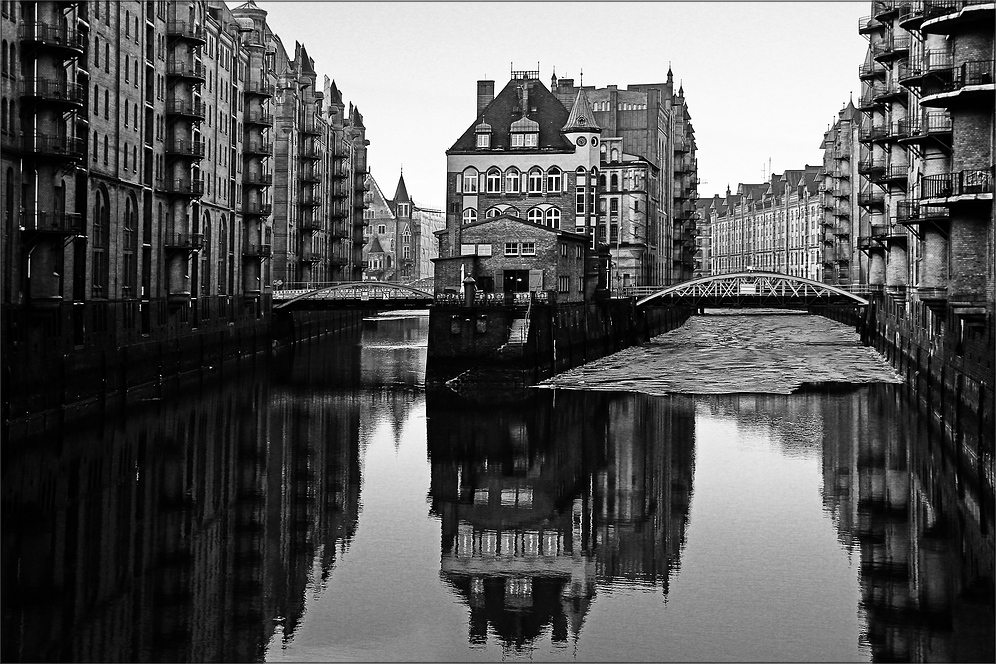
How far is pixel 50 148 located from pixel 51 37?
12.0 feet

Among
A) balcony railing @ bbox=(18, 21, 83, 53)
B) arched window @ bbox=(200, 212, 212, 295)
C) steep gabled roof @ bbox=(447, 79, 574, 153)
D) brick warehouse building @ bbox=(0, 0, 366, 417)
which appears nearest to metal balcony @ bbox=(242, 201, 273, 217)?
brick warehouse building @ bbox=(0, 0, 366, 417)

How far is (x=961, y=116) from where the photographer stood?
38656mm

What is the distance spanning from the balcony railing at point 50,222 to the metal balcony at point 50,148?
196 cm

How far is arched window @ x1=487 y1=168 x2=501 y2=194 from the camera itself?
8750cm

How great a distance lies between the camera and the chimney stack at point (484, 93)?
9881 centimetres

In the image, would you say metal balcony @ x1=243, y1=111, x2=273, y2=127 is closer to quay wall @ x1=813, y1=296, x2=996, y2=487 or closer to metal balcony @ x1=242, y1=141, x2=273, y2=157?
metal balcony @ x1=242, y1=141, x2=273, y2=157

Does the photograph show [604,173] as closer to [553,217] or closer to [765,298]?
[553,217]

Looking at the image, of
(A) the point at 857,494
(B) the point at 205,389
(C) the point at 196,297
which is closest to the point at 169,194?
(C) the point at 196,297

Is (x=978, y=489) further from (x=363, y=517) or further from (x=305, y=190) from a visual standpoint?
(x=305, y=190)

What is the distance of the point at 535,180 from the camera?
8800 centimetres

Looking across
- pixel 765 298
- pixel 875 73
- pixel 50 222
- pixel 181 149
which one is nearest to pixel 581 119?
pixel 765 298

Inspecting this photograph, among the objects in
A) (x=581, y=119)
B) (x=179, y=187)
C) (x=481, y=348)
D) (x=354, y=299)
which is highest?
(x=581, y=119)

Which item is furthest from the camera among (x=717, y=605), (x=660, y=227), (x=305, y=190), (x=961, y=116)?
(x=660, y=227)

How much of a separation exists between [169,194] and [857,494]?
39.2 m
